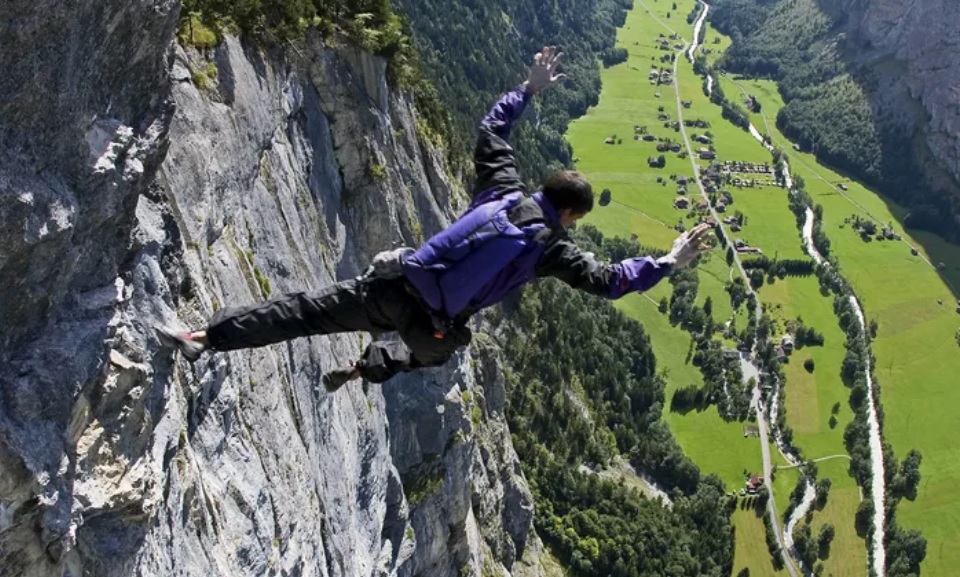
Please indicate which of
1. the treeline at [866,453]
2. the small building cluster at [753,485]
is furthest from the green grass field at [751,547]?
the treeline at [866,453]

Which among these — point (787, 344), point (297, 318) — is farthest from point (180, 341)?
point (787, 344)

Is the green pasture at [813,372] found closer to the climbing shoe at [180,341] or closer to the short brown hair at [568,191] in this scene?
the short brown hair at [568,191]

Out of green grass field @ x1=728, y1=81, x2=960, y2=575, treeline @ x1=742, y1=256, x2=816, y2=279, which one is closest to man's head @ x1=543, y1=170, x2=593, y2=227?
green grass field @ x1=728, y1=81, x2=960, y2=575

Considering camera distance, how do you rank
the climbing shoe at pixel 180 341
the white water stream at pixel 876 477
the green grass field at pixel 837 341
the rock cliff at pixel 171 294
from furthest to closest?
the green grass field at pixel 837 341, the white water stream at pixel 876 477, the climbing shoe at pixel 180 341, the rock cliff at pixel 171 294

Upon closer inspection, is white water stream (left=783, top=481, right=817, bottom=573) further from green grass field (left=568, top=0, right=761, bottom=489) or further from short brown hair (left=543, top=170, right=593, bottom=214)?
short brown hair (left=543, top=170, right=593, bottom=214)

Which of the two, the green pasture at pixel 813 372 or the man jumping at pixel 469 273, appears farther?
the green pasture at pixel 813 372

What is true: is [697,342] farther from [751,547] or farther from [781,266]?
[751,547]
